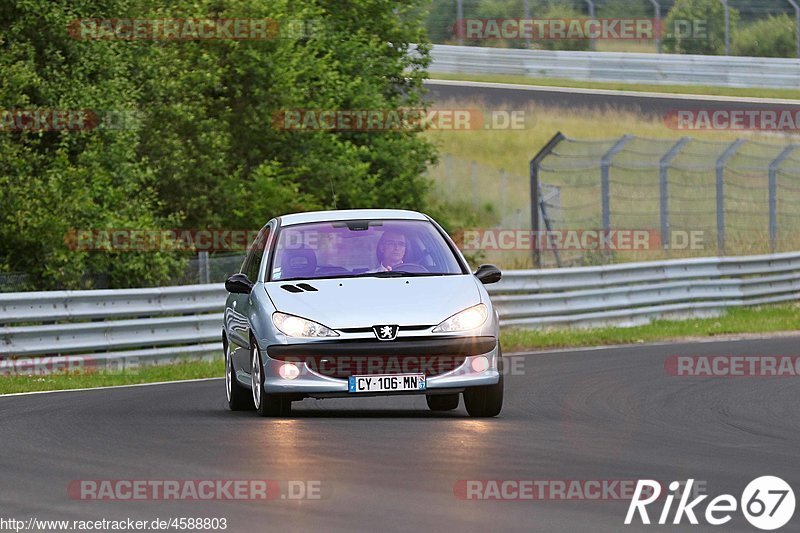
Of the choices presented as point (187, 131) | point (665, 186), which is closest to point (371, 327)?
point (665, 186)

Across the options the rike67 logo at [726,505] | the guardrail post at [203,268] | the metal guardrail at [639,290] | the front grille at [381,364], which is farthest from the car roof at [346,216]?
the metal guardrail at [639,290]

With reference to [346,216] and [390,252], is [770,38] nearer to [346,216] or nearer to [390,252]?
[346,216]

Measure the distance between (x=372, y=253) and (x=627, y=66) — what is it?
37309mm

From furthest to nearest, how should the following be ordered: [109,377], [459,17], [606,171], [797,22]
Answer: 1. [459,17]
2. [797,22]
3. [606,171]
4. [109,377]

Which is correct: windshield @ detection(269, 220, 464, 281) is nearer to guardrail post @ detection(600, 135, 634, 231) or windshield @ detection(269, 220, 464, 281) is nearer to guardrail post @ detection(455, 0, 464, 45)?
guardrail post @ detection(600, 135, 634, 231)

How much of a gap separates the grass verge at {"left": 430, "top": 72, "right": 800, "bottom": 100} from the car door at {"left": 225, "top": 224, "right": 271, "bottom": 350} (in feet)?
117

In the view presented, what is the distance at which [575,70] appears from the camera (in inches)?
1997

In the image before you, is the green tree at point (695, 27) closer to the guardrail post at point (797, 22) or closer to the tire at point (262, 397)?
the guardrail post at point (797, 22)

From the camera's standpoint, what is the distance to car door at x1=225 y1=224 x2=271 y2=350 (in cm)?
1286

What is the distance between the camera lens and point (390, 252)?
12.7 metres

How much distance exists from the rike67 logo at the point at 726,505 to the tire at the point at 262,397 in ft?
13.6

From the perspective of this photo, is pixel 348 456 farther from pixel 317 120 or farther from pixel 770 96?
pixel 770 96

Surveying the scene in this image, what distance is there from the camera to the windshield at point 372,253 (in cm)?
1255

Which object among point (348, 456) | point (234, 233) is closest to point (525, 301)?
point (234, 233)
